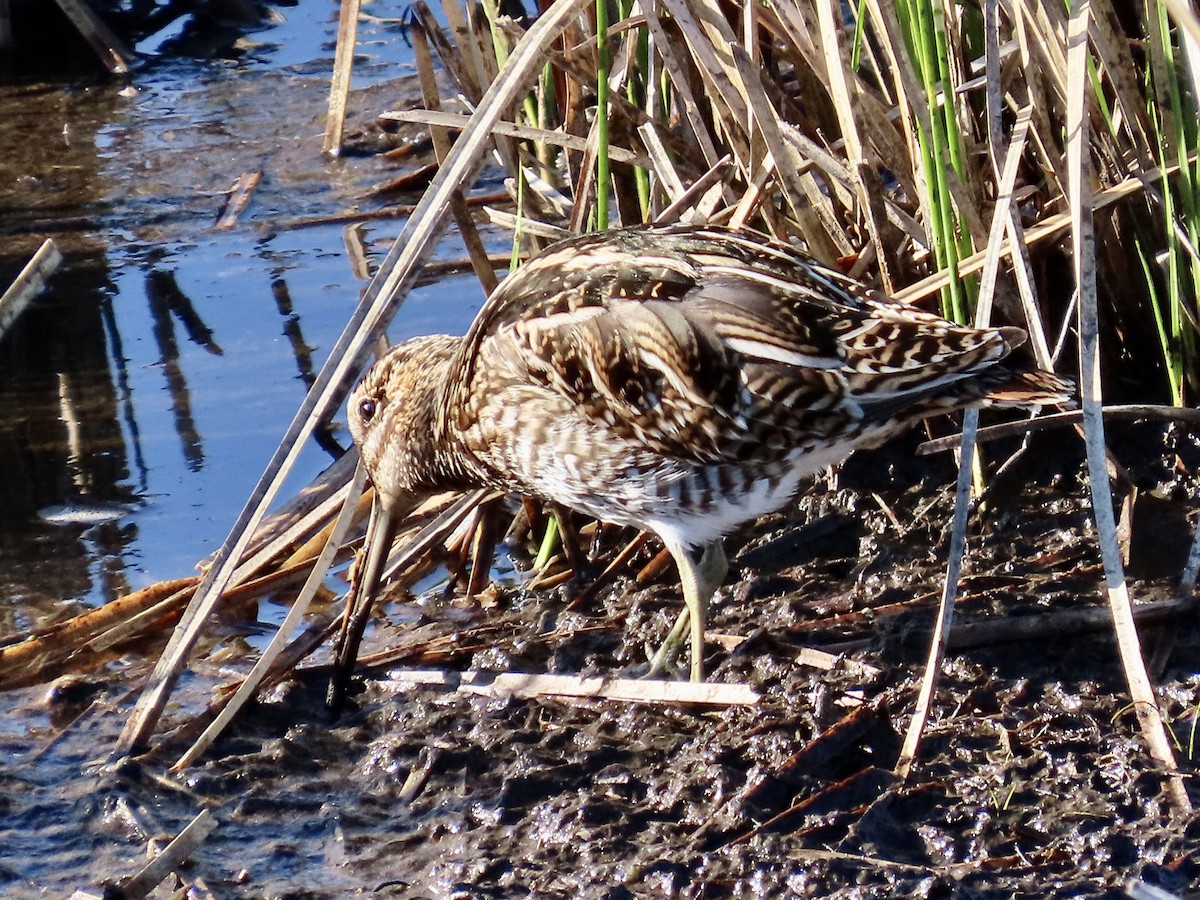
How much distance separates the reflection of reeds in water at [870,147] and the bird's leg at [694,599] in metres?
0.88

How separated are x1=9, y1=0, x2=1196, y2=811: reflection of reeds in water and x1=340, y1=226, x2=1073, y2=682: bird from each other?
272 mm

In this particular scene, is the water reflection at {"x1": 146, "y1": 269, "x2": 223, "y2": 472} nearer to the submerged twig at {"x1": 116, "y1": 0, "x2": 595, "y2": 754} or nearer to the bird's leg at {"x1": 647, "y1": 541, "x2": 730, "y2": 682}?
the submerged twig at {"x1": 116, "y1": 0, "x2": 595, "y2": 754}

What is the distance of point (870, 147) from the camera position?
4066 mm

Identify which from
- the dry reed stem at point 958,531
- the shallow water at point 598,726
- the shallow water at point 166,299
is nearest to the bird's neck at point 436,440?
the shallow water at point 598,726

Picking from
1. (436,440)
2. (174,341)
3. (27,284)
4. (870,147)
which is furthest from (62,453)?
(870,147)

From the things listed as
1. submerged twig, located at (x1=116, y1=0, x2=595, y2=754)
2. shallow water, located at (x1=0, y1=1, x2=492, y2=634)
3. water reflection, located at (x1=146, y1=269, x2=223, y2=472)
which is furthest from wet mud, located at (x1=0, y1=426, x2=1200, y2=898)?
water reflection, located at (x1=146, y1=269, x2=223, y2=472)

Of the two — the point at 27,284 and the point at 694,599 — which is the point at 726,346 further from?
the point at 27,284

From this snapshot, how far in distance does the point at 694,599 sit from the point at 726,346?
0.65 metres

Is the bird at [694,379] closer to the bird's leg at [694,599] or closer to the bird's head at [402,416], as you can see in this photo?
the bird's leg at [694,599]

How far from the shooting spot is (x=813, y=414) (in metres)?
3.62

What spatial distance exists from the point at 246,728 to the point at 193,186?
154 inches

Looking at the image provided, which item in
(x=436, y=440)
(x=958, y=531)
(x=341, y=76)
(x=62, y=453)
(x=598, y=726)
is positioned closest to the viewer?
(x=958, y=531)

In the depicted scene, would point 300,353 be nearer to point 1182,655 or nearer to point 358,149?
point 358,149

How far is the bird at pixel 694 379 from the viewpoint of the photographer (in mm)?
Result: 3584
